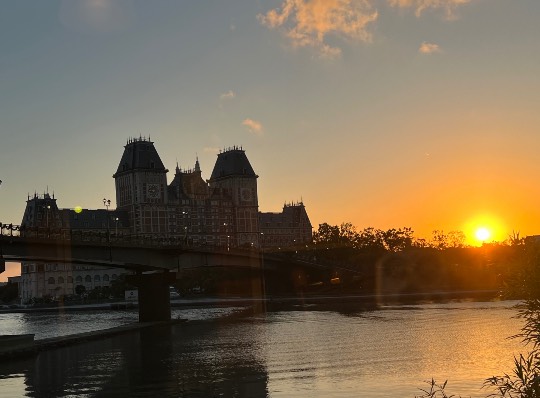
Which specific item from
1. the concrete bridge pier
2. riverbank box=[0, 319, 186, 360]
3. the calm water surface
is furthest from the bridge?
the calm water surface

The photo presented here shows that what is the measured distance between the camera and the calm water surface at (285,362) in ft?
115

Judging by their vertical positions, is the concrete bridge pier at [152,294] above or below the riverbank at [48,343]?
above

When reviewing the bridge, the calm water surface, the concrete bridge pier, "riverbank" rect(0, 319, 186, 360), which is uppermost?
the bridge

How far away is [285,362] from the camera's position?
148 feet

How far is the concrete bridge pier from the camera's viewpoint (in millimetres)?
91438

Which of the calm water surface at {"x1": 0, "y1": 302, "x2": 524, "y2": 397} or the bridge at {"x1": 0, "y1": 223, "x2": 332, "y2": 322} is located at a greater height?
the bridge at {"x1": 0, "y1": 223, "x2": 332, "y2": 322}

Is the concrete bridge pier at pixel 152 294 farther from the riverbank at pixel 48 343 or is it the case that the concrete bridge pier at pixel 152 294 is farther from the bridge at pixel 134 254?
the riverbank at pixel 48 343

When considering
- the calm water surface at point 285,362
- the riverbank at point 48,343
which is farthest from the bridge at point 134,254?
the calm water surface at point 285,362

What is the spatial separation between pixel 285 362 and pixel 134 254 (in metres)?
45.2

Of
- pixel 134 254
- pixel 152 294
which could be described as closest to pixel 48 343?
pixel 134 254

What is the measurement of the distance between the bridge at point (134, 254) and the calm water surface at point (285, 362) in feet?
34.8

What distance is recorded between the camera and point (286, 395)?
106ft

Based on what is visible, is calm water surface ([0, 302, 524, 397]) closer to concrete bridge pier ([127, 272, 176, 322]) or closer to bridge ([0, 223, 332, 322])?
bridge ([0, 223, 332, 322])

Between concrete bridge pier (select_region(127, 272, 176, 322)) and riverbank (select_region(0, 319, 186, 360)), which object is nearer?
riverbank (select_region(0, 319, 186, 360))
